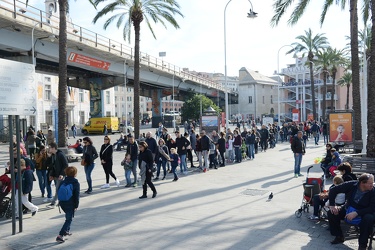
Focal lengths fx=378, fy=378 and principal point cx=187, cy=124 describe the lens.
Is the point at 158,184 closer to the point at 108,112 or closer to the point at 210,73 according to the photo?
the point at 108,112

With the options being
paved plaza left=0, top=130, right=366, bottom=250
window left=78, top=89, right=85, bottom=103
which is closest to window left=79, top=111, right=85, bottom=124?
window left=78, top=89, right=85, bottom=103

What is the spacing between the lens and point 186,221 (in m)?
8.14

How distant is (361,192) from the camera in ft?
21.2

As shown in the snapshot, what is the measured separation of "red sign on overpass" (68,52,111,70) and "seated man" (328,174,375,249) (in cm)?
2901

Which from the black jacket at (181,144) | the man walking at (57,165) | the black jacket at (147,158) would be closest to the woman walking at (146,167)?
the black jacket at (147,158)

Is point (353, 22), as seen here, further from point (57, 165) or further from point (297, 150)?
point (57, 165)

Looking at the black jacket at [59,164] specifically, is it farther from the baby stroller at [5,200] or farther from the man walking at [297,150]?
the man walking at [297,150]

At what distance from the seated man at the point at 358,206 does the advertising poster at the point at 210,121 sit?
56.5 feet

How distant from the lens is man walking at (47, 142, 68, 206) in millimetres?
9344

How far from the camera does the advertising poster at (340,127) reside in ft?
65.7

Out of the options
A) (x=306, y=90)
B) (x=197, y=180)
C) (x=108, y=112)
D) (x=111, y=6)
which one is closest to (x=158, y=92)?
(x=108, y=112)

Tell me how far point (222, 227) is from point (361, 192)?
8.96 feet

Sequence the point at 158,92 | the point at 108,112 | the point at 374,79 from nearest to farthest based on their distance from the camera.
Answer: the point at 374,79 < the point at 158,92 < the point at 108,112

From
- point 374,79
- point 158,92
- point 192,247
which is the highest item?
point 158,92
